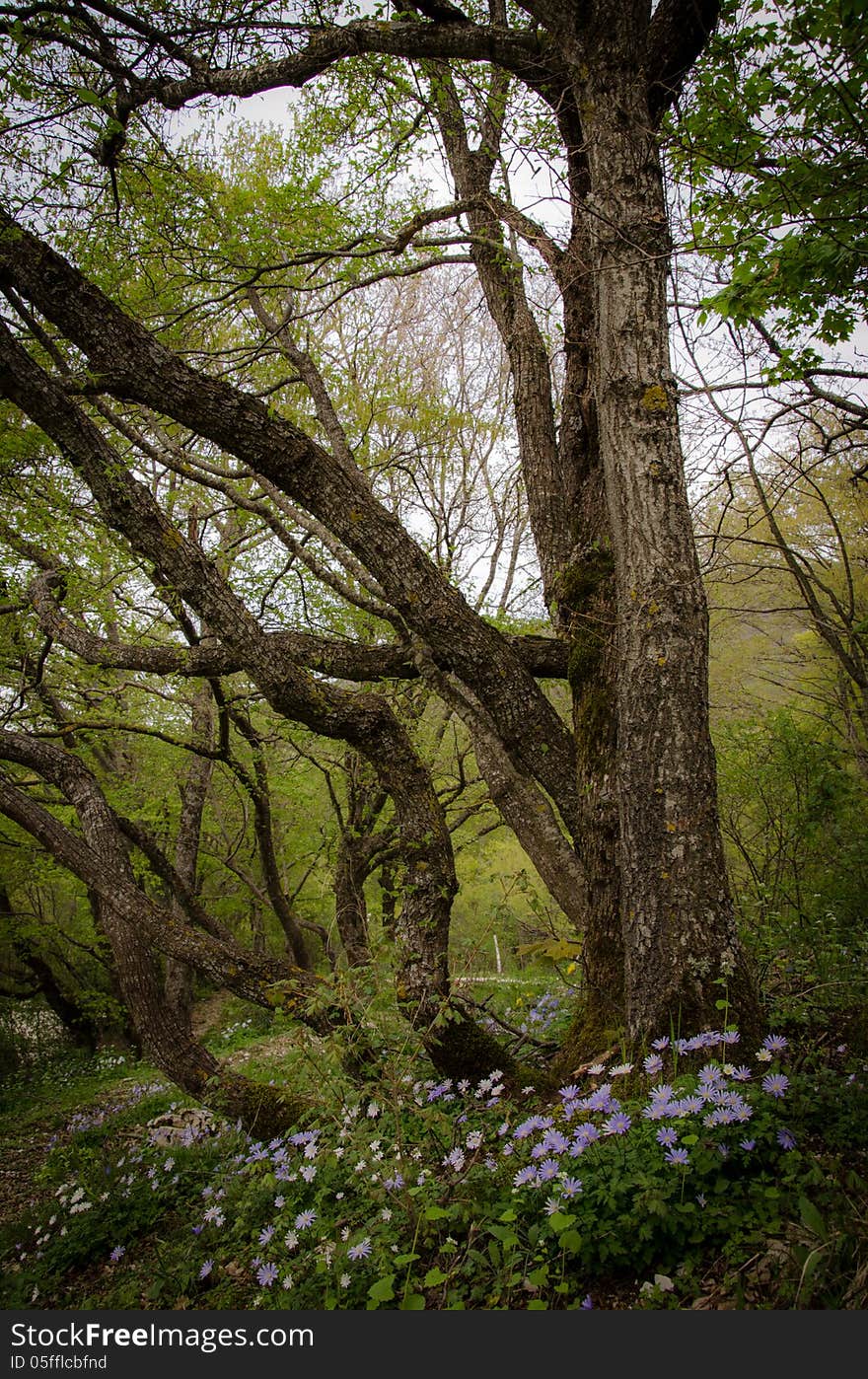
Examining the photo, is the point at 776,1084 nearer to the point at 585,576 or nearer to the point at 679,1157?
the point at 679,1157

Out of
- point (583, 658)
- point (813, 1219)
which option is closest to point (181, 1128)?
point (583, 658)

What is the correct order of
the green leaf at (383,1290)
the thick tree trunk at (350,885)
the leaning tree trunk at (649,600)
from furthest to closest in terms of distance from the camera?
1. the thick tree trunk at (350,885)
2. the leaning tree trunk at (649,600)
3. the green leaf at (383,1290)

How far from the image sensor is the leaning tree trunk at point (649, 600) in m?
2.61

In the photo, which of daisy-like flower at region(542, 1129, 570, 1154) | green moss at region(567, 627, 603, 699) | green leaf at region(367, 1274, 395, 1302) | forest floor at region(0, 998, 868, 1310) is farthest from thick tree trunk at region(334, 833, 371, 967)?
green leaf at region(367, 1274, 395, 1302)

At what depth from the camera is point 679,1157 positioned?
1.83 meters

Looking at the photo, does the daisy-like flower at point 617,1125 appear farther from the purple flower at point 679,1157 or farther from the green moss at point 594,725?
the green moss at point 594,725

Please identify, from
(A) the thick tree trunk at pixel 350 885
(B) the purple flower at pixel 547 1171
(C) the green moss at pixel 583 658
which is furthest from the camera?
(A) the thick tree trunk at pixel 350 885

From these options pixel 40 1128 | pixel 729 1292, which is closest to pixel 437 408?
pixel 729 1292

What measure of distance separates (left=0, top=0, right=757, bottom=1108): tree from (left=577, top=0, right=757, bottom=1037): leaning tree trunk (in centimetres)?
1

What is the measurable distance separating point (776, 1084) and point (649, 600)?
180cm

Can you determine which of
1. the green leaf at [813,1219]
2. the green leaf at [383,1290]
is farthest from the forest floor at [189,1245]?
the green leaf at [383,1290]

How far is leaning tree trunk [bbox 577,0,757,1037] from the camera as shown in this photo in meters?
2.61

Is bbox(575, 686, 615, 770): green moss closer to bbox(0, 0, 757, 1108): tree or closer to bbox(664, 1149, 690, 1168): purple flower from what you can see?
bbox(0, 0, 757, 1108): tree

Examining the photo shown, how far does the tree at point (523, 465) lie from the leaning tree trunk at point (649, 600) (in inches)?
0.4
